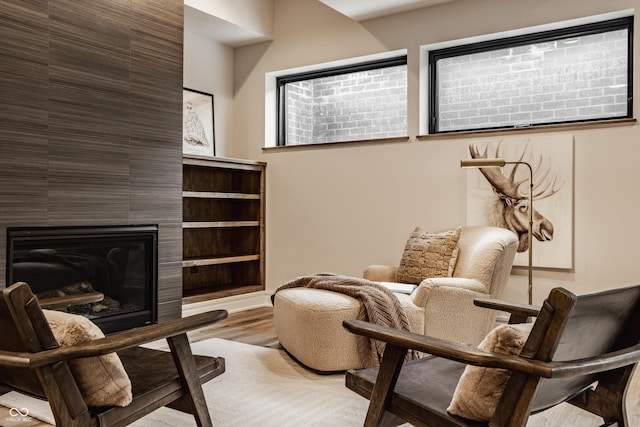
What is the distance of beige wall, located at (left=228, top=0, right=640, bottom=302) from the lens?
3.98 metres

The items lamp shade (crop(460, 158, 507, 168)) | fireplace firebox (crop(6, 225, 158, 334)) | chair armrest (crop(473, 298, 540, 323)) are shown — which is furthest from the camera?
lamp shade (crop(460, 158, 507, 168))

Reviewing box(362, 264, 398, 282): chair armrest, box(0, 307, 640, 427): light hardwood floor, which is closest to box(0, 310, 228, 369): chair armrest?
box(0, 307, 640, 427): light hardwood floor

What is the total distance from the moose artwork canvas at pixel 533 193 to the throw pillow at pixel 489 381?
2.87 metres

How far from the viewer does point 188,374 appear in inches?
73.8

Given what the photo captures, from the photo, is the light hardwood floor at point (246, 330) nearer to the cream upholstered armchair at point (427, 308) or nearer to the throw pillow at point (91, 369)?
the cream upholstered armchair at point (427, 308)

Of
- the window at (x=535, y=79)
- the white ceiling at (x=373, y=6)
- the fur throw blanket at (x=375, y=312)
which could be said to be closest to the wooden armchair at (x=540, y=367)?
the fur throw blanket at (x=375, y=312)

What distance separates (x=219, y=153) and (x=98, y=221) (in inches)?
86.9

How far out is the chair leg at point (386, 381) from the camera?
1696 mm

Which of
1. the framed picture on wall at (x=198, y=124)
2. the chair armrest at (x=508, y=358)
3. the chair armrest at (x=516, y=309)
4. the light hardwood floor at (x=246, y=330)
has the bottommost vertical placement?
the light hardwood floor at (x=246, y=330)

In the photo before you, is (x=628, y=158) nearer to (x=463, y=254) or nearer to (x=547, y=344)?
(x=463, y=254)

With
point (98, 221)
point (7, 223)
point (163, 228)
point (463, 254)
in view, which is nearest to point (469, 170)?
point (463, 254)

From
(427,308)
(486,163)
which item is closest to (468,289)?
(427,308)

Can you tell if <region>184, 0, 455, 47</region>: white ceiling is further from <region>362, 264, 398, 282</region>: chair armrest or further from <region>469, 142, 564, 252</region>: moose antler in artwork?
<region>362, 264, 398, 282</region>: chair armrest

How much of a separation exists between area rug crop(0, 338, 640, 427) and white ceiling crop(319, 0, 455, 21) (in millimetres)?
2850
